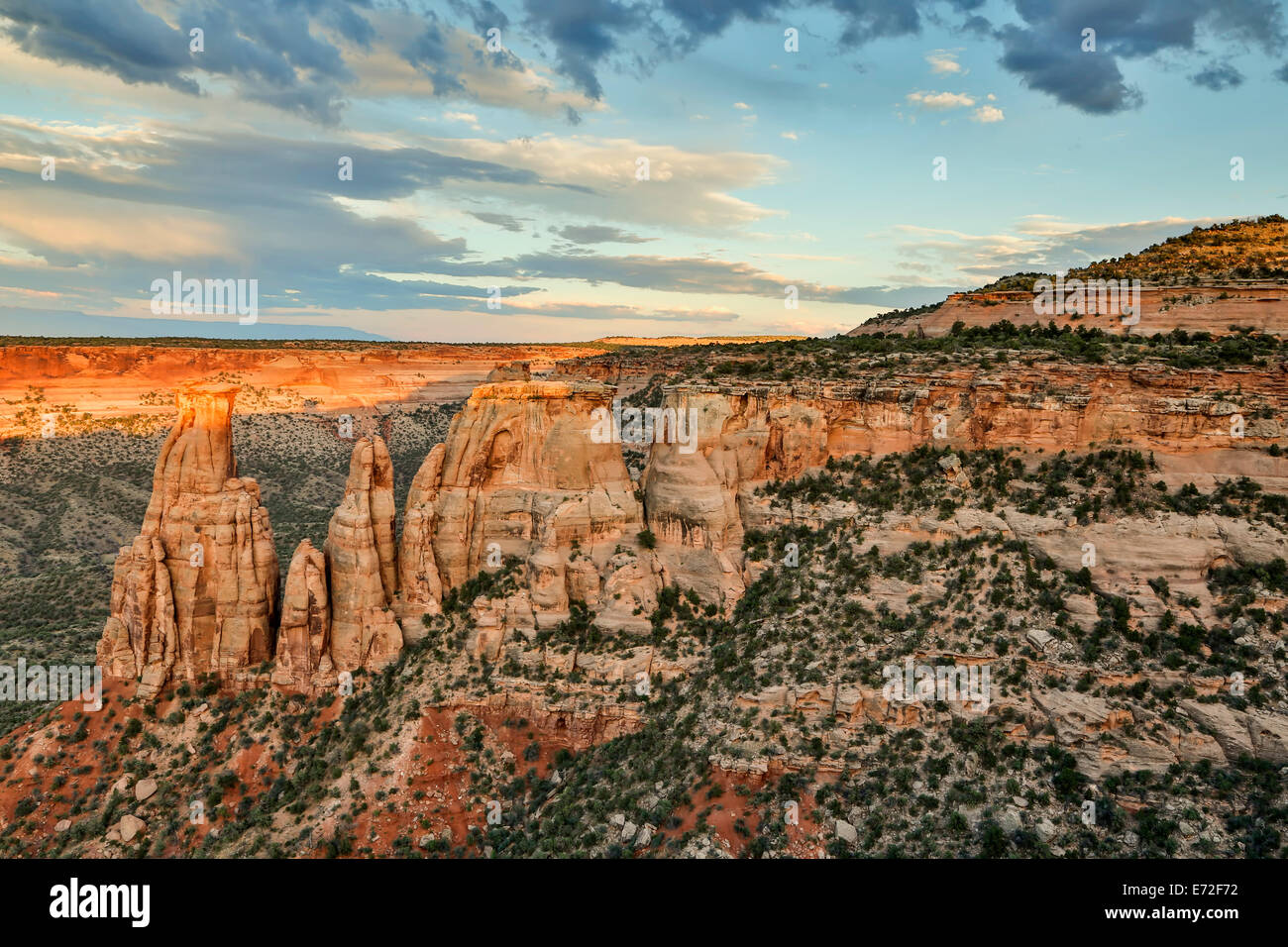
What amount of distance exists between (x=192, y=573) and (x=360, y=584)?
25.2 ft

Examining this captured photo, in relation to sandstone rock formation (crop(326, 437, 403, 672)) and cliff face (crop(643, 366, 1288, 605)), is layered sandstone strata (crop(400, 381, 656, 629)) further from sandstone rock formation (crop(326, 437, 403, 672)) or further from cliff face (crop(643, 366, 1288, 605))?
cliff face (crop(643, 366, 1288, 605))

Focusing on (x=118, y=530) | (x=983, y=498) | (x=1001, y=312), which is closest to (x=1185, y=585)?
(x=983, y=498)

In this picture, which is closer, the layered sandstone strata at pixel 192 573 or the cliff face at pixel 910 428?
the cliff face at pixel 910 428

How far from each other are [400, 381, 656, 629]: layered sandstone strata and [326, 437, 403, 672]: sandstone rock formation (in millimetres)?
1388

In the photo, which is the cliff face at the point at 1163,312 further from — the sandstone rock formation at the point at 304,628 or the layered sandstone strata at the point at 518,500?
the sandstone rock formation at the point at 304,628

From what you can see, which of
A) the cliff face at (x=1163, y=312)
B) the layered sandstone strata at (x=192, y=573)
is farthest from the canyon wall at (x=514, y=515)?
the cliff face at (x=1163, y=312)

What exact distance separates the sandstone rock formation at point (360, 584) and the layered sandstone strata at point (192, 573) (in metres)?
3.69

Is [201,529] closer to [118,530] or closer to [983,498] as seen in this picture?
[983,498]

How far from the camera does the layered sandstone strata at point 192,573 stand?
110ft

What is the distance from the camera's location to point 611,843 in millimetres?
25594

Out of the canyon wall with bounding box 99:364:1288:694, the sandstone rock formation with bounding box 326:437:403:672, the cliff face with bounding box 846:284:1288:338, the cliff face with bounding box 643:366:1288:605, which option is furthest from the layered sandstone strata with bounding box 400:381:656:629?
the cliff face with bounding box 846:284:1288:338

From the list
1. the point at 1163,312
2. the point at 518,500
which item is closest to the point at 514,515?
the point at 518,500

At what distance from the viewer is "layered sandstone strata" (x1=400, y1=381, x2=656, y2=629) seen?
3456 cm
